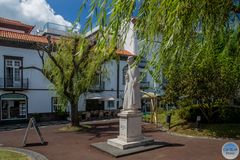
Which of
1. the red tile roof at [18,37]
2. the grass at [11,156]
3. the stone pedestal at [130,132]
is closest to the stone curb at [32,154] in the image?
the grass at [11,156]

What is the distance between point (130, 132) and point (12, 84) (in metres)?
18.1

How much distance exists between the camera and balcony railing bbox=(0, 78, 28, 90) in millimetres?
25186

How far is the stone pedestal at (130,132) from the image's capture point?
37.1 ft

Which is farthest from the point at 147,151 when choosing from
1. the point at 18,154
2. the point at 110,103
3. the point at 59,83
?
the point at 110,103

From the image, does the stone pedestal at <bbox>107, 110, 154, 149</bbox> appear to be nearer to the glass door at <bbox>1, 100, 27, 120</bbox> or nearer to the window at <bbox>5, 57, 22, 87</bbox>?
the window at <bbox>5, 57, 22, 87</bbox>

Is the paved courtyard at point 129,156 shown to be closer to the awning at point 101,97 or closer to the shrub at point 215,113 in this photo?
the shrub at point 215,113

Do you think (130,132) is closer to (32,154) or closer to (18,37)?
(32,154)

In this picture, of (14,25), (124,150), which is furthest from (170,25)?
(14,25)

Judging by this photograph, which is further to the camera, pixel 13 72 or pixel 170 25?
pixel 13 72

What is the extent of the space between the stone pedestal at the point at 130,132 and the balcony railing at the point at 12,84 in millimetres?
16944

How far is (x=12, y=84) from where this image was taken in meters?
25.8

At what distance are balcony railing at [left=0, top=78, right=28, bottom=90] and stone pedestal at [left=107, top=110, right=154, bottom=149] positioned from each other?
16944mm

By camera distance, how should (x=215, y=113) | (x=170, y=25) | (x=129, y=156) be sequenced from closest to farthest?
(x=170, y=25)
(x=129, y=156)
(x=215, y=113)

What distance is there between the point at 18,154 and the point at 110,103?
73.1 ft
